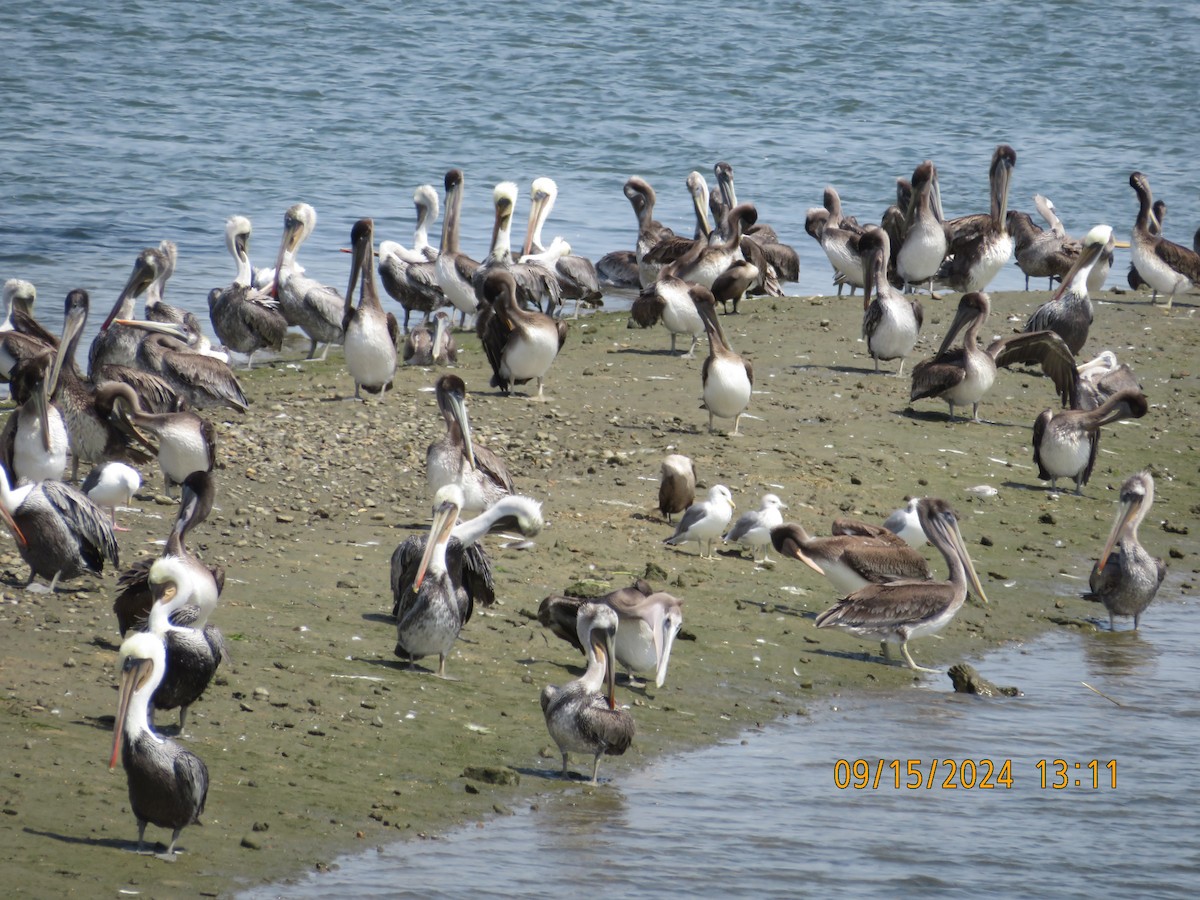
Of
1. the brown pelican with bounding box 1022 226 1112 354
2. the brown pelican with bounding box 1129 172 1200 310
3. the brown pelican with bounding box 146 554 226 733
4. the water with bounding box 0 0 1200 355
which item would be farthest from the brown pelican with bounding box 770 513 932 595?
the water with bounding box 0 0 1200 355

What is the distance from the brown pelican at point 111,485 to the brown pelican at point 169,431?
63cm

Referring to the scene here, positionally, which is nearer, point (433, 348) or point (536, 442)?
point (536, 442)

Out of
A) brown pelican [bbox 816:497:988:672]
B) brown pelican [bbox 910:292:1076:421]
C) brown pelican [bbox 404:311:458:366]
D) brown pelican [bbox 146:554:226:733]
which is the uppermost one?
brown pelican [bbox 146:554:226:733]

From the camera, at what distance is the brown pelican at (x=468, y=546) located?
24.3 feet

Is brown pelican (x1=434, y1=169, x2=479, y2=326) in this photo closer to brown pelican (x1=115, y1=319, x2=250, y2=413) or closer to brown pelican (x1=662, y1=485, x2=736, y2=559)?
brown pelican (x1=115, y1=319, x2=250, y2=413)

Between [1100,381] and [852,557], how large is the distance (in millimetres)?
5171

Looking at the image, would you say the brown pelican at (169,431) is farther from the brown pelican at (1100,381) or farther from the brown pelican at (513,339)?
the brown pelican at (1100,381)

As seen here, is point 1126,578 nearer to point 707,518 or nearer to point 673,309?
point 707,518

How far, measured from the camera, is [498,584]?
849 centimetres

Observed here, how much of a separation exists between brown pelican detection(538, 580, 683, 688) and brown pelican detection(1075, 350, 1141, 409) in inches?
243

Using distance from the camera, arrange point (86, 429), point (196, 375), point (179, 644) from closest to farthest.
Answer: point (179, 644) → point (86, 429) → point (196, 375)

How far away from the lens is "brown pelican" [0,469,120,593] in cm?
761
